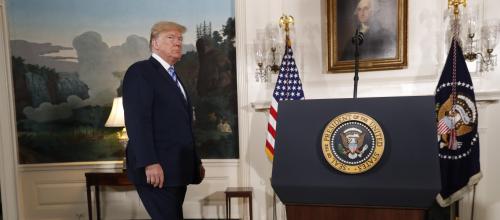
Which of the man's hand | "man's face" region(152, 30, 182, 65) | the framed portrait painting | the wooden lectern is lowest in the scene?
the man's hand

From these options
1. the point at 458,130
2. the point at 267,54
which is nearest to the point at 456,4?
the point at 458,130

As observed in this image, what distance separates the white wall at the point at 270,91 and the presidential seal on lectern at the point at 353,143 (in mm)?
2248

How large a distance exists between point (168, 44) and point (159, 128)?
45 cm

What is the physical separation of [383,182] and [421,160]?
0.41 ft

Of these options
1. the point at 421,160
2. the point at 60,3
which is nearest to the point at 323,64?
the point at 421,160

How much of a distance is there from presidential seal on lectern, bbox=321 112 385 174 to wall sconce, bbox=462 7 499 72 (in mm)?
2321

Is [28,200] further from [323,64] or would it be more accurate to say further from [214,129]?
[323,64]

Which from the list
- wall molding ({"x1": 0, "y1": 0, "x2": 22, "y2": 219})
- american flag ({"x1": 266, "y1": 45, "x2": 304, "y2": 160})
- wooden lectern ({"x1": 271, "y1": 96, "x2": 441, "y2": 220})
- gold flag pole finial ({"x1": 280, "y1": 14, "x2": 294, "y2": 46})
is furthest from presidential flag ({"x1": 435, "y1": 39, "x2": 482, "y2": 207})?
wall molding ({"x1": 0, "y1": 0, "x2": 22, "y2": 219})

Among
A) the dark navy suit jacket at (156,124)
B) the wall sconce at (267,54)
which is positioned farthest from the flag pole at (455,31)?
Answer: the dark navy suit jacket at (156,124)

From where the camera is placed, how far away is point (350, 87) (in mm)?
3230

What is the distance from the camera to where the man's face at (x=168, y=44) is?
178cm

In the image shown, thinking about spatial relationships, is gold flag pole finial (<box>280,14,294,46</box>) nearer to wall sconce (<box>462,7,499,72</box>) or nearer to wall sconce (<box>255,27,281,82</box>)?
wall sconce (<box>255,27,281,82</box>)

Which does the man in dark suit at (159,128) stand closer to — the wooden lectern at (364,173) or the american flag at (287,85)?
the wooden lectern at (364,173)

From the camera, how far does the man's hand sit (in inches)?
65.7
